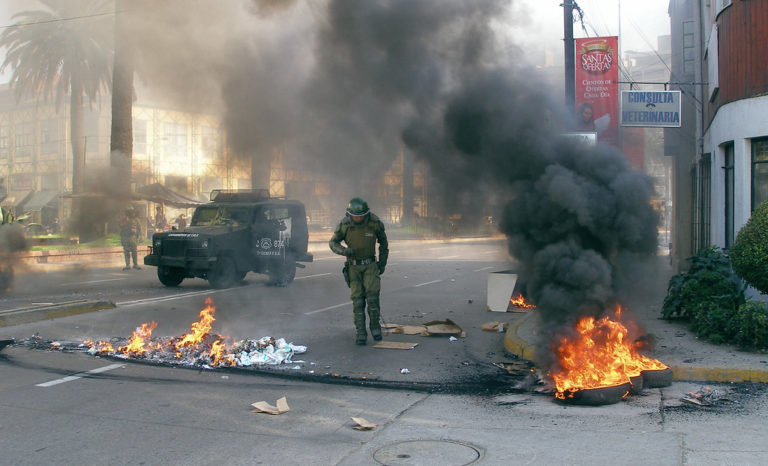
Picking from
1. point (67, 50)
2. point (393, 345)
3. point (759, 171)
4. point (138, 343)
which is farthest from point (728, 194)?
point (67, 50)

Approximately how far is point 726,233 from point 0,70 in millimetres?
29704

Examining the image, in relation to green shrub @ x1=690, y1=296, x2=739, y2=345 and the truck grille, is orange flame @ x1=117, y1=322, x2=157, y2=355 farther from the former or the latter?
green shrub @ x1=690, y1=296, x2=739, y2=345

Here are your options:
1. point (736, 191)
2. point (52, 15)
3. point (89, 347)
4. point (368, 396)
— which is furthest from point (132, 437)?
point (52, 15)

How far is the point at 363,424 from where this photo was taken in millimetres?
4715

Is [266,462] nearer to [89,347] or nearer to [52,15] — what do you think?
[89,347]

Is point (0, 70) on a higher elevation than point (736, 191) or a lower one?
higher

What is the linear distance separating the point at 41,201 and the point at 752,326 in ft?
105

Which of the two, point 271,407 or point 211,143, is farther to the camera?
point 211,143

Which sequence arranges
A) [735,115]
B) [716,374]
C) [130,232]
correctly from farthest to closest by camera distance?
[130,232] → [735,115] → [716,374]

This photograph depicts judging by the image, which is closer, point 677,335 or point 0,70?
point 677,335

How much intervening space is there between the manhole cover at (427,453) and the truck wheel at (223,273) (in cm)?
966

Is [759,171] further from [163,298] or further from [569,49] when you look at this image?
[163,298]

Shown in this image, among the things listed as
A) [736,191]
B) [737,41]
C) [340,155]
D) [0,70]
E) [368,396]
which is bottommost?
[368,396]

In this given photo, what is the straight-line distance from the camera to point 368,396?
564cm
